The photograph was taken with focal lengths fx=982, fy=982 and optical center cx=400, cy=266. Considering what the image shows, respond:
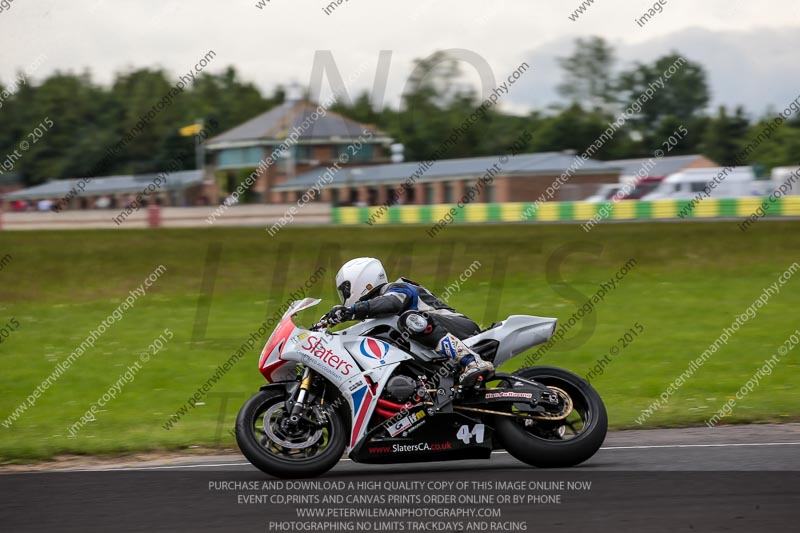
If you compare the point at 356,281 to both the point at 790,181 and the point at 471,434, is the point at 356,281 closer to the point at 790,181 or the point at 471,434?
the point at 471,434

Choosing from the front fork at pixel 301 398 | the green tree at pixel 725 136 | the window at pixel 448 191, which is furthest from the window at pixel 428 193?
the front fork at pixel 301 398

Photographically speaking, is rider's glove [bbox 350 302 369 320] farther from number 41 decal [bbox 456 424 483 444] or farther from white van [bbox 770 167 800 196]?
white van [bbox 770 167 800 196]

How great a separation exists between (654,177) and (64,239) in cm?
3482

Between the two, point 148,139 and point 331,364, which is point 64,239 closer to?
point 331,364

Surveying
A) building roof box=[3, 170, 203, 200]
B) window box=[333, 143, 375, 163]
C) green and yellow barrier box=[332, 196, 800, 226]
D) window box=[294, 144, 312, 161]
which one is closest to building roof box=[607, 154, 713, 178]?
green and yellow barrier box=[332, 196, 800, 226]

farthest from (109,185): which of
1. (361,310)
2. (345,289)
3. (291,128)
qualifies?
(361,310)

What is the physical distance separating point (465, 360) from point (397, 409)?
2.14 feet

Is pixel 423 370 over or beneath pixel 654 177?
over

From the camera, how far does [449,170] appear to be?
209 feet

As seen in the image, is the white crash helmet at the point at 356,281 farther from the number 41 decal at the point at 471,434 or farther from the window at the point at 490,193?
the window at the point at 490,193

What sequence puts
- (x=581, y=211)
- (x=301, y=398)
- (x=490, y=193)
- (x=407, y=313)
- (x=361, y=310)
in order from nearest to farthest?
(x=301, y=398), (x=361, y=310), (x=407, y=313), (x=581, y=211), (x=490, y=193)

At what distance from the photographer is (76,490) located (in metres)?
7.38

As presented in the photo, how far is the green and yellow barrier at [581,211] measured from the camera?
146 ft

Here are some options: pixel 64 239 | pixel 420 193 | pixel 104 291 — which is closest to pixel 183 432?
pixel 104 291
